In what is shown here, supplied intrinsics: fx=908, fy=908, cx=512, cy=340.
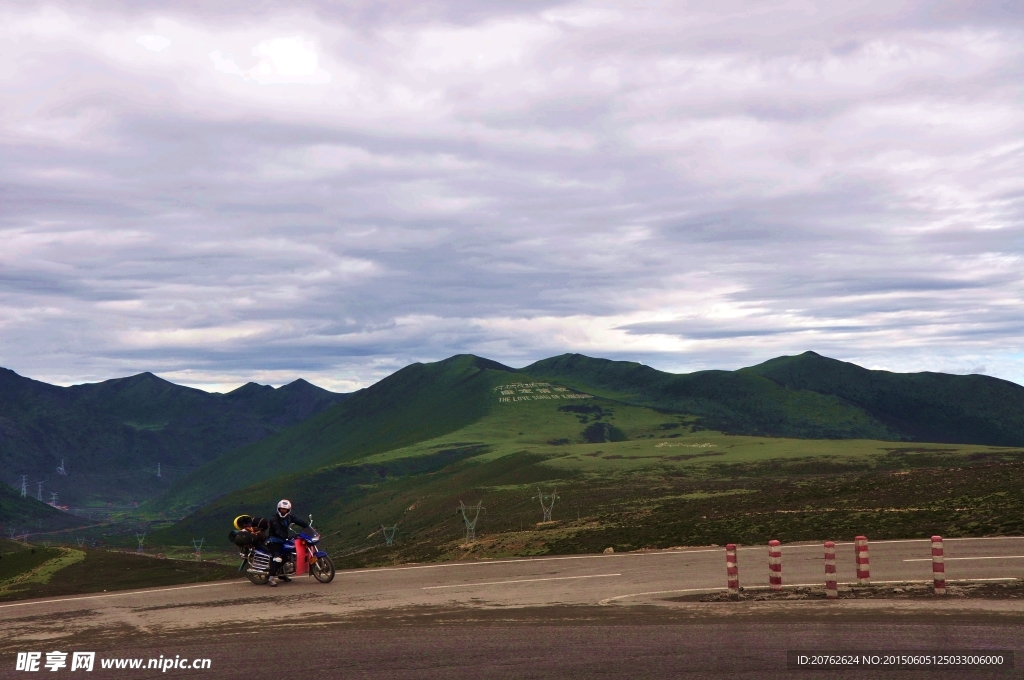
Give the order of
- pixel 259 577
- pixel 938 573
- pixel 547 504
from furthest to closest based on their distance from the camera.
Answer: pixel 547 504
pixel 259 577
pixel 938 573

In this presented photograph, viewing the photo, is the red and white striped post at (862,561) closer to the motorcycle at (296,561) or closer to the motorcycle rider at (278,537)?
the motorcycle at (296,561)

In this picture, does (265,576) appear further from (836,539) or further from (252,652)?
(836,539)

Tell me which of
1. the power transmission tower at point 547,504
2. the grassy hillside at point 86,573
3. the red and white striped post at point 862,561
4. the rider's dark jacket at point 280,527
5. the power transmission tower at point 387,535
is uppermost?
the rider's dark jacket at point 280,527

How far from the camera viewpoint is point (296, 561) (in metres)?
26.0

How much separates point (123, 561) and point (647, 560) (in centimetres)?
3825

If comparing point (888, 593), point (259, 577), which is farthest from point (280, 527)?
point (888, 593)

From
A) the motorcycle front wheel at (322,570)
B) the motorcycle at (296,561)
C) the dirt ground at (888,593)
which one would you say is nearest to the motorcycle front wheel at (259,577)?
the motorcycle at (296,561)

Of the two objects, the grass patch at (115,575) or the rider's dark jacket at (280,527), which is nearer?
the rider's dark jacket at (280,527)

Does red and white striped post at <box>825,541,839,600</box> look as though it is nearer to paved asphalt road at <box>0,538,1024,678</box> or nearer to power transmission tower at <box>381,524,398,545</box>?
paved asphalt road at <box>0,538,1024,678</box>

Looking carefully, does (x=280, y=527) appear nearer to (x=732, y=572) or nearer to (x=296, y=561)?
(x=296, y=561)

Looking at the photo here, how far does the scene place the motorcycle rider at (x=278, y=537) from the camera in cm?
2572

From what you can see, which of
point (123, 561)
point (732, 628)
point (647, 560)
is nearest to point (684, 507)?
point (647, 560)

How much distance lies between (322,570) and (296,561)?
2.57 feet

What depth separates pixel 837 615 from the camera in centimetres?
1900
